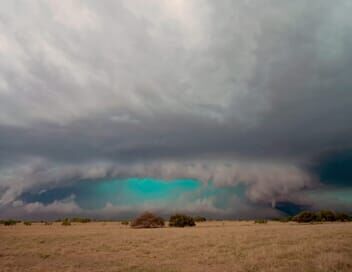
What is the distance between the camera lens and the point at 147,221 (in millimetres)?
84188

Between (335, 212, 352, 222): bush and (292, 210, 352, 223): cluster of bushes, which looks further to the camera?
(335, 212, 352, 222): bush

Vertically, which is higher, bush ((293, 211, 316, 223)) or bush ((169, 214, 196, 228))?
bush ((293, 211, 316, 223))

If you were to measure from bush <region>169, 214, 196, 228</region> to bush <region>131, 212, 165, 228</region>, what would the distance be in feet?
10.7

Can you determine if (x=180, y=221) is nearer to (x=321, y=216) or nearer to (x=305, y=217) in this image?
(x=305, y=217)

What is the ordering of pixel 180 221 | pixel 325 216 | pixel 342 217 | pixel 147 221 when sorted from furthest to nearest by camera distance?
pixel 342 217 → pixel 325 216 → pixel 180 221 → pixel 147 221

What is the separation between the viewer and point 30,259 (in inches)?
1054

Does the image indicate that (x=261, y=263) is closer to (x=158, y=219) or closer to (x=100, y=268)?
(x=100, y=268)

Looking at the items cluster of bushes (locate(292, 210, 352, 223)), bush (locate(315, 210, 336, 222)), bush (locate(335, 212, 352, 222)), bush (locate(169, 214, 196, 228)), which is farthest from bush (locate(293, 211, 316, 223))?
bush (locate(169, 214, 196, 228))

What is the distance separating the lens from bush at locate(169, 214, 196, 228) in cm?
8724

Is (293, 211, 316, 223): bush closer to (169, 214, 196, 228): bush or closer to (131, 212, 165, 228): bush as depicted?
(169, 214, 196, 228): bush

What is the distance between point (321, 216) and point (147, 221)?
56544mm

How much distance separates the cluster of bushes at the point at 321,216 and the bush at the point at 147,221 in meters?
46.6

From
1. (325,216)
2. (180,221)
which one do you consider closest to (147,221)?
(180,221)

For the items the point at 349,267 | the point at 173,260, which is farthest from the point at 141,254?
the point at 349,267
